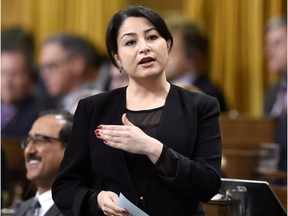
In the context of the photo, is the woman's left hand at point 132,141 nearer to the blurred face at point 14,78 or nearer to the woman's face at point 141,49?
the woman's face at point 141,49

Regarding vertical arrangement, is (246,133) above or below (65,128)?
below

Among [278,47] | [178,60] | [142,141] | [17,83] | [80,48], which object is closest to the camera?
[142,141]

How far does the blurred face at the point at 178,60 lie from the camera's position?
5727mm

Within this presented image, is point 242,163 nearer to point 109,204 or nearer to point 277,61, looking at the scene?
point 277,61

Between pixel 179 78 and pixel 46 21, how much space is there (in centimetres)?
199

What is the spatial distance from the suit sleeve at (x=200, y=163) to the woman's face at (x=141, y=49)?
0.19 m

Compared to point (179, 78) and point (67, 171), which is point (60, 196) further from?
point (179, 78)

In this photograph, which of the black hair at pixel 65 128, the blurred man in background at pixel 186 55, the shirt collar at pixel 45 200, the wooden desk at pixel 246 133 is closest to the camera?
the shirt collar at pixel 45 200

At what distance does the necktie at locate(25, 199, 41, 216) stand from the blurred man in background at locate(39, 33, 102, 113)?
9.96ft

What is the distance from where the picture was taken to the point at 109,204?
2.09 metres

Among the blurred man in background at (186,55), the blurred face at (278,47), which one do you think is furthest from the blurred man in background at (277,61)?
the blurred man in background at (186,55)

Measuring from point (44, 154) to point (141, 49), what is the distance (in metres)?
1.11

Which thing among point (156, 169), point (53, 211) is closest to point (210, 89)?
point (53, 211)

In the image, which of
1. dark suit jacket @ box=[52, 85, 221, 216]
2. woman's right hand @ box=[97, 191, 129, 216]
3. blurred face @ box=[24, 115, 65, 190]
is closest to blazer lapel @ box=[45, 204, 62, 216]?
blurred face @ box=[24, 115, 65, 190]
